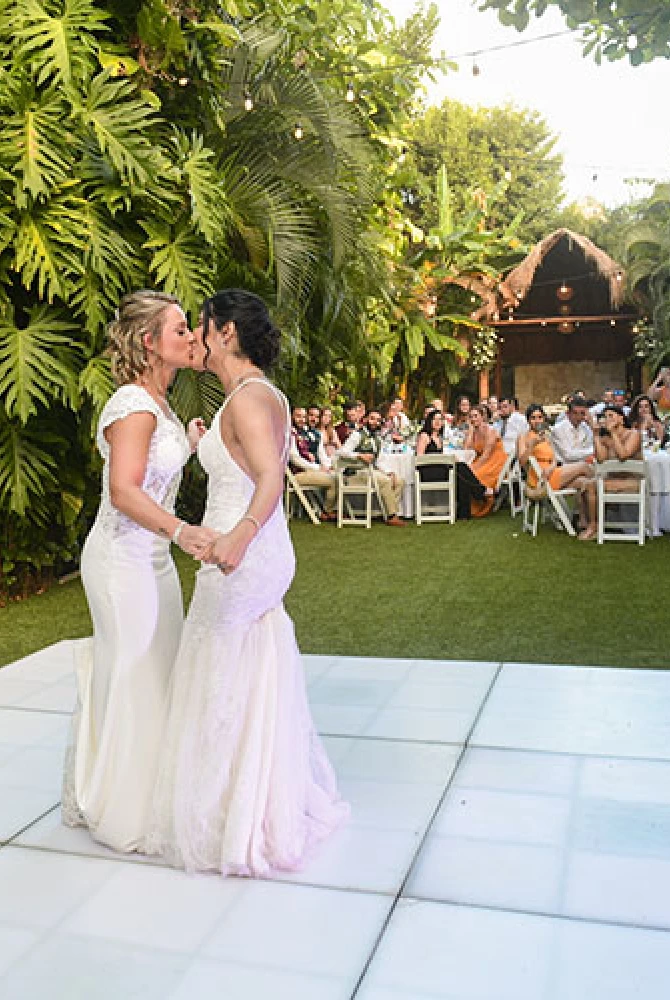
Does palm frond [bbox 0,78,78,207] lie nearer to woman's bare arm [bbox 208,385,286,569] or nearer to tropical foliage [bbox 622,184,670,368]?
woman's bare arm [bbox 208,385,286,569]

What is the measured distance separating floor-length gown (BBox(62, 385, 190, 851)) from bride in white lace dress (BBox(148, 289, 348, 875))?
121 mm

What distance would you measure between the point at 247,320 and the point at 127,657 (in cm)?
102

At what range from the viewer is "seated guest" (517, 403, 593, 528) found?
927 cm

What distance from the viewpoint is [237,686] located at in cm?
272

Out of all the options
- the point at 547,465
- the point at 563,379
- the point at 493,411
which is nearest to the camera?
the point at 547,465

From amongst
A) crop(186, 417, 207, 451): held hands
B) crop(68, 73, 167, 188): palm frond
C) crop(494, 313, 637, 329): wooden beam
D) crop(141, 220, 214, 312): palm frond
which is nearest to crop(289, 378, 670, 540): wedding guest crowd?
crop(141, 220, 214, 312): palm frond

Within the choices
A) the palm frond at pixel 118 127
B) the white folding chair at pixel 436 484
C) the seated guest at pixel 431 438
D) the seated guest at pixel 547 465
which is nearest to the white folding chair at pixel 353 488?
the white folding chair at pixel 436 484

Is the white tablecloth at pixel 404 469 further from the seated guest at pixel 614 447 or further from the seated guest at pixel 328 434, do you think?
the seated guest at pixel 614 447

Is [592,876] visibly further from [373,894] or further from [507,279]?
[507,279]

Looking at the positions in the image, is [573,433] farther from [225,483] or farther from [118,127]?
[225,483]

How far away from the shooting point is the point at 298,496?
10.9 meters

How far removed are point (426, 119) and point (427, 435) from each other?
2181 centimetres

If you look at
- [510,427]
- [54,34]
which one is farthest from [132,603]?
[510,427]

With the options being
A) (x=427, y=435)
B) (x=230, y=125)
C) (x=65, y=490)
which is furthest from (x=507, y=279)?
(x=65, y=490)
